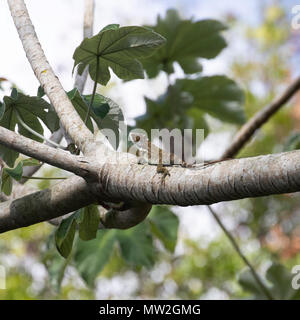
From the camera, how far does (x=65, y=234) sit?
77 centimetres

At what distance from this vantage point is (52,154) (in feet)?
2.07

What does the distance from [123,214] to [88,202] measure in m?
0.06

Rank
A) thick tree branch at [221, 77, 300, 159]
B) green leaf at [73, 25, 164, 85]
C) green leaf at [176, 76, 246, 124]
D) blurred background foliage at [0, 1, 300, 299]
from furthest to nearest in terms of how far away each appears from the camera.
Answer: blurred background foliage at [0, 1, 300, 299] < green leaf at [176, 76, 246, 124] < thick tree branch at [221, 77, 300, 159] < green leaf at [73, 25, 164, 85]

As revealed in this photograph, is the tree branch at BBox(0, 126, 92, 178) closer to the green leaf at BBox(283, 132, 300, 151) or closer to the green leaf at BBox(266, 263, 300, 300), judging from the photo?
the green leaf at BBox(283, 132, 300, 151)

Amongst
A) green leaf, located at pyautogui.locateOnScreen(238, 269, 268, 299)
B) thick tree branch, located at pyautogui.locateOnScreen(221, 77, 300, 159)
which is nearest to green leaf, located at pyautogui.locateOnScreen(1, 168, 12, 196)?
thick tree branch, located at pyautogui.locateOnScreen(221, 77, 300, 159)

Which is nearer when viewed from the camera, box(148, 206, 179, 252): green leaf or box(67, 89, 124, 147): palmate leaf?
box(67, 89, 124, 147): palmate leaf

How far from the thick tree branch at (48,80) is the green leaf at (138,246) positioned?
33.9 inches

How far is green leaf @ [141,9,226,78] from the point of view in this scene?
4.99 feet

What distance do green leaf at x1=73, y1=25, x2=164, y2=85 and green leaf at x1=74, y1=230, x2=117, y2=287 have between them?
769mm

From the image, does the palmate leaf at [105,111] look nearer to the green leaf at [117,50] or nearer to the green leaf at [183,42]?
the green leaf at [117,50]

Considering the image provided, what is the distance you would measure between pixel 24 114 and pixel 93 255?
753 millimetres

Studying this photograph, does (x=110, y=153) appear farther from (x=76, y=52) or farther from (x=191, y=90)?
(x=191, y=90)

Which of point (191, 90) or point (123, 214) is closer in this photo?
point (123, 214)
